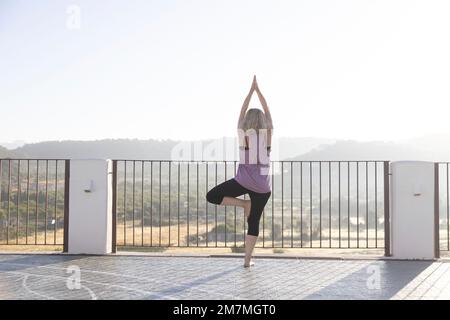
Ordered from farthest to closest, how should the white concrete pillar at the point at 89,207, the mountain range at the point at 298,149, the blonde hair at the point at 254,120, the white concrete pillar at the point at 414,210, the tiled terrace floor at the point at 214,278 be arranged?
the mountain range at the point at 298,149 → the white concrete pillar at the point at 89,207 → the white concrete pillar at the point at 414,210 → the blonde hair at the point at 254,120 → the tiled terrace floor at the point at 214,278

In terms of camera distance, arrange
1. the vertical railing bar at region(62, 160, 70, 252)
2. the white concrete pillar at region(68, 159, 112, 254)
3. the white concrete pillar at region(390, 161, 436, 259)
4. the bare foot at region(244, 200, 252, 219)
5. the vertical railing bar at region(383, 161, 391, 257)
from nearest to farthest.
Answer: the bare foot at region(244, 200, 252, 219), the white concrete pillar at region(390, 161, 436, 259), the vertical railing bar at region(383, 161, 391, 257), the white concrete pillar at region(68, 159, 112, 254), the vertical railing bar at region(62, 160, 70, 252)

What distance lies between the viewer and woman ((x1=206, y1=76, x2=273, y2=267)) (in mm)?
→ 6660

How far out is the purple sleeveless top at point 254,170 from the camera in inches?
263

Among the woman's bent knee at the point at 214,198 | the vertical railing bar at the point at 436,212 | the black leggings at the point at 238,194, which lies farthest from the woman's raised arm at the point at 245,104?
the vertical railing bar at the point at 436,212

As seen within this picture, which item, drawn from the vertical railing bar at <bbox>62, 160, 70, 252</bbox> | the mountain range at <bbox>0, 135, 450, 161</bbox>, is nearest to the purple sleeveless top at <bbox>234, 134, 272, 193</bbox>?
the vertical railing bar at <bbox>62, 160, 70, 252</bbox>

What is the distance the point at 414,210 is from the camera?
27.0ft

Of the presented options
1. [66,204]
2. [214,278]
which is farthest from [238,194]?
[66,204]

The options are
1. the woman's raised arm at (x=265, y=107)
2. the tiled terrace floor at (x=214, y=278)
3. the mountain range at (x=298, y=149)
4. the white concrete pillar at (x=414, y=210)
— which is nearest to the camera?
the tiled terrace floor at (x=214, y=278)

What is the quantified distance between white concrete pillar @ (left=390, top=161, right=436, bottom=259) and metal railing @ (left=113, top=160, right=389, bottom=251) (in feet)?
0.73

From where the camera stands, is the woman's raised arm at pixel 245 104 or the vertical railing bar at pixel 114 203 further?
the vertical railing bar at pixel 114 203

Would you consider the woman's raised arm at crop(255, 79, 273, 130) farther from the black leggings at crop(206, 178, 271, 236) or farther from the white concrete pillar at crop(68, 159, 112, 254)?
the white concrete pillar at crop(68, 159, 112, 254)

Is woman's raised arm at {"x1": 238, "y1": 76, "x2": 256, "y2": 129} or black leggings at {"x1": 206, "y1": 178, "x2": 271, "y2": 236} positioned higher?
woman's raised arm at {"x1": 238, "y1": 76, "x2": 256, "y2": 129}

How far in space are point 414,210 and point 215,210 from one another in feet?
9.59

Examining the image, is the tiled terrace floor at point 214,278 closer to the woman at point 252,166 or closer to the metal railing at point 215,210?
the metal railing at point 215,210
